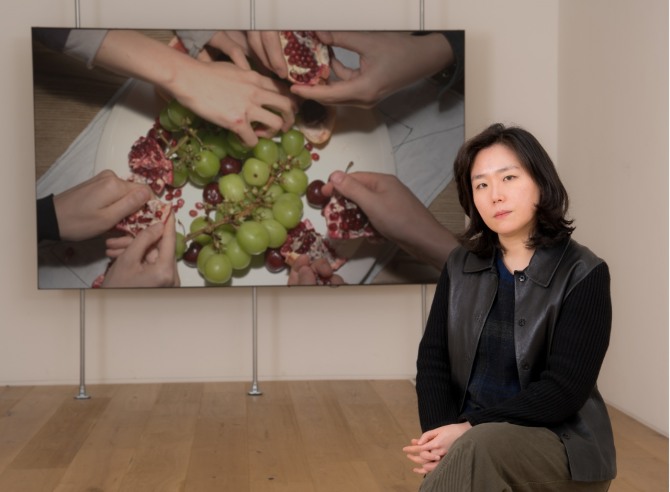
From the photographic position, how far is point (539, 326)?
182 cm

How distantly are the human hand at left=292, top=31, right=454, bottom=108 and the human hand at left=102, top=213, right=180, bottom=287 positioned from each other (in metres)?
0.82

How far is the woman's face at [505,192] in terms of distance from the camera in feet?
6.11

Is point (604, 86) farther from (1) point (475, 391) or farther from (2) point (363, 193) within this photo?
(1) point (475, 391)

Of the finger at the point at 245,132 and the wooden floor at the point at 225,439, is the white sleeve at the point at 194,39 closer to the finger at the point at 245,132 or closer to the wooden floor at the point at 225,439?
the finger at the point at 245,132

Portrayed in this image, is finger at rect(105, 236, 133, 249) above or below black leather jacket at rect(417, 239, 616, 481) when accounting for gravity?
above

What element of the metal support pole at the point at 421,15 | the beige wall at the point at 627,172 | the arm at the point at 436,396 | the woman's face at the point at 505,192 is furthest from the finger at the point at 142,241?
the woman's face at the point at 505,192

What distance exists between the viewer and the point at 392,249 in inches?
179

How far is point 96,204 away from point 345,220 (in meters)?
1.04

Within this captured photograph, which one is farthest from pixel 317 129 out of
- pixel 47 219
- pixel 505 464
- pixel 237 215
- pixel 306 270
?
pixel 505 464

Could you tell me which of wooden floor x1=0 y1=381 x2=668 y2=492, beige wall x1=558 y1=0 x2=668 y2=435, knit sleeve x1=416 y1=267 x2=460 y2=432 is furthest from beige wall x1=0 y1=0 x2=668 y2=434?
knit sleeve x1=416 y1=267 x2=460 y2=432

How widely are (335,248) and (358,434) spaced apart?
946mm

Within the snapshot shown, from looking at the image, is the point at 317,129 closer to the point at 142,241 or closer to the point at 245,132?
the point at 245,132

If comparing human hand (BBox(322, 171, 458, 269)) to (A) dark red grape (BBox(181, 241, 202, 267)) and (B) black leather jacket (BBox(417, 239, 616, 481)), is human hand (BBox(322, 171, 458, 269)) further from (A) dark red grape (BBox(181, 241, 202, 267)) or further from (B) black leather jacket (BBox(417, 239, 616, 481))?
(B) black leather jacket (BBox(417, 239, 616, 481))

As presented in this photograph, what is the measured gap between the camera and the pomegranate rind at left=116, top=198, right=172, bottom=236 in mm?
4406
